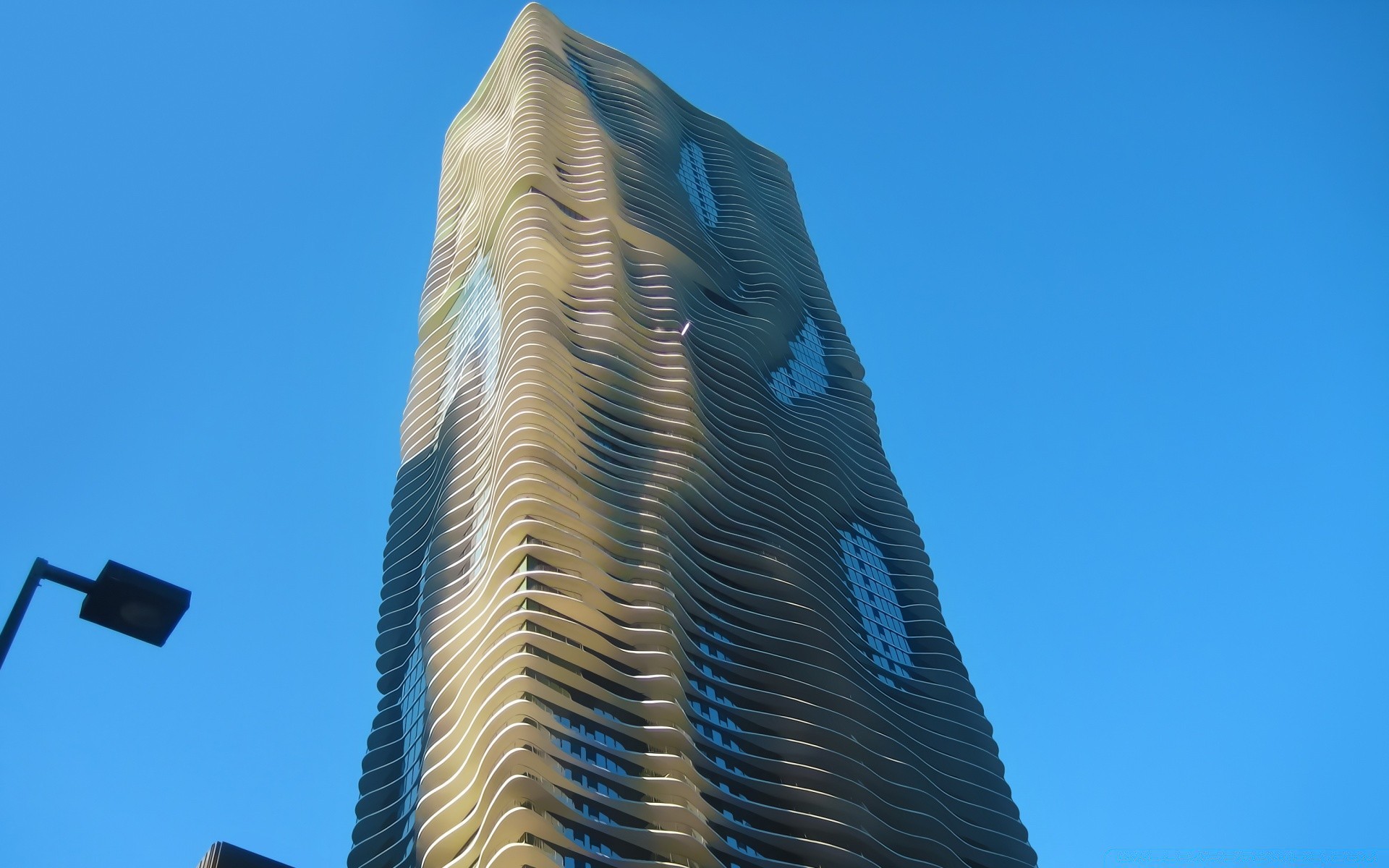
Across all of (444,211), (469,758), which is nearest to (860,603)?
(469,758)

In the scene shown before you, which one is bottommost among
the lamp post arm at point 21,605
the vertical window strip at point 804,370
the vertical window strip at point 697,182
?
the lamp post arm at point 21,605

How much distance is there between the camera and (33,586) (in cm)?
1396

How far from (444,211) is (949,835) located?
70.4m

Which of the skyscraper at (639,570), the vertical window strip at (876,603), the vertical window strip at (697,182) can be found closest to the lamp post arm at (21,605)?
the skyscraper at (639,570)

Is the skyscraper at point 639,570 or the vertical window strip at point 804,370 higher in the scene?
the vertical window strip at point 804,370

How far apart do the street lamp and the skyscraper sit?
3481 centimetres

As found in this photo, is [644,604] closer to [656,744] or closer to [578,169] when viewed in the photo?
[656,744]

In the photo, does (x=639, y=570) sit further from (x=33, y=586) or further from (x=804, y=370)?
(x=33, y=586)

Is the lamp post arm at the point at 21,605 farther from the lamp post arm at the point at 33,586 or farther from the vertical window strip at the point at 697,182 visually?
the vertical window strip at the point at 697,182

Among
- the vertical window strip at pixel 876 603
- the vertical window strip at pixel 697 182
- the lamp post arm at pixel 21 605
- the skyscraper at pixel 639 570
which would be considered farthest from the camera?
the vertical window strip at pixel 697 182

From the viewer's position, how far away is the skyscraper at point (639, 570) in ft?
180

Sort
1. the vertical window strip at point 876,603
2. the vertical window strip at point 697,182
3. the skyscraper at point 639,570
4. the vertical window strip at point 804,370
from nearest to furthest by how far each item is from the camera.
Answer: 1. the skyscraper at point 639,570
2. the vertical window strip at point 876,603
3. the vertical window strip at point 804,370
4. the vertical window strip at point 697,182

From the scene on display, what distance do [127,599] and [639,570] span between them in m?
50.0

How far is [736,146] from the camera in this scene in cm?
13225
